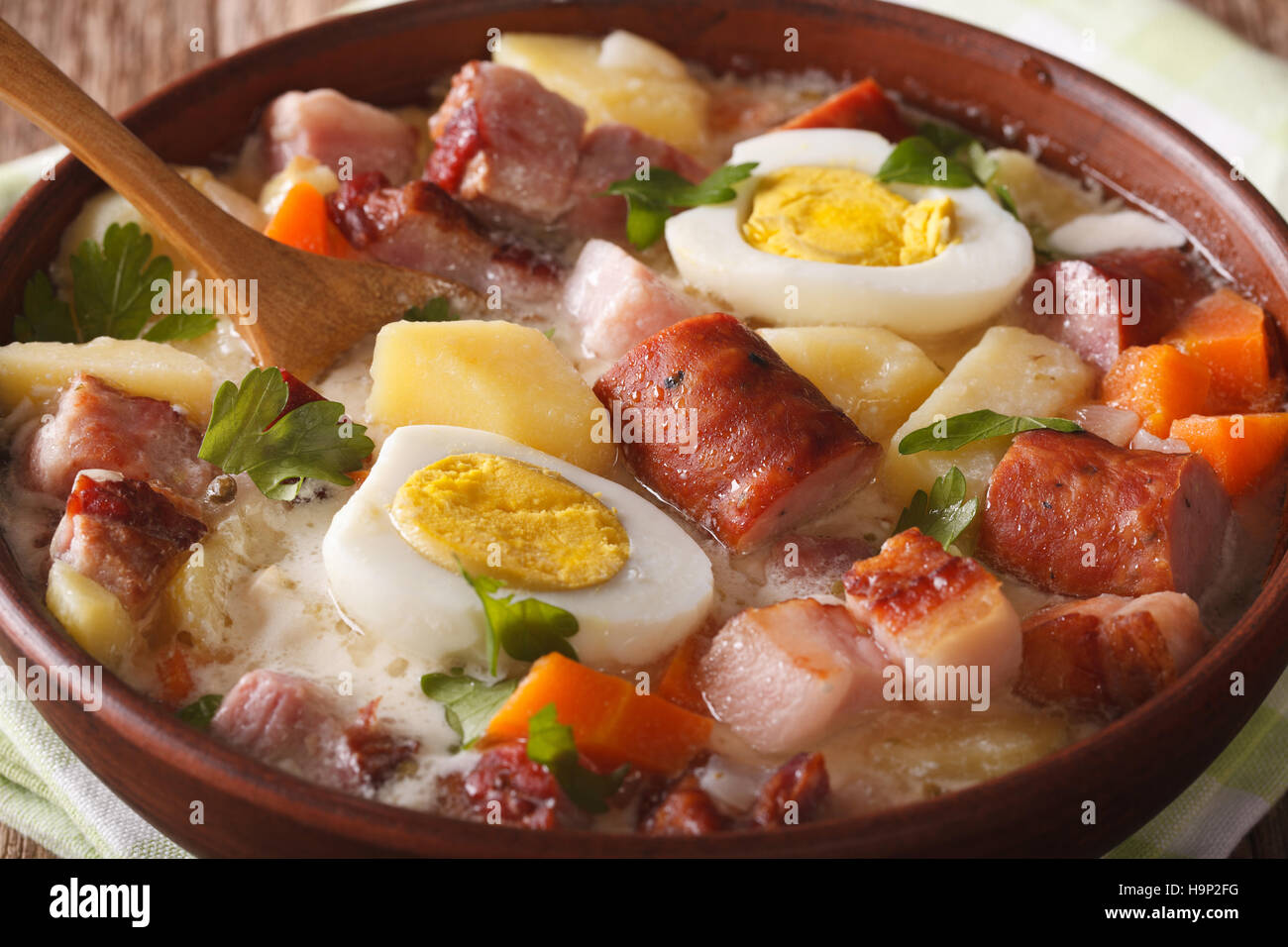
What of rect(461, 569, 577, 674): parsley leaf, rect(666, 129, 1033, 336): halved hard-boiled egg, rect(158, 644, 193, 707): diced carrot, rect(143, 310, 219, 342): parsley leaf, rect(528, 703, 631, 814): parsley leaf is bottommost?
rect(528, 703, 631, 814): parsley leaf

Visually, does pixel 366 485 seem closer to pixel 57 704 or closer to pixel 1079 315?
pixel 57 704

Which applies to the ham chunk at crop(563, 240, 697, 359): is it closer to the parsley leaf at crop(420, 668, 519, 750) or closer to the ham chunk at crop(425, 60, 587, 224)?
the ham chunk at crop(425, 60, 587, 224)

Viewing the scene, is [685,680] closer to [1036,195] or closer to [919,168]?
[919,168]

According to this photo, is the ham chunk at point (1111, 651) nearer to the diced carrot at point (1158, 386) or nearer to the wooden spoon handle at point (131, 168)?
the diced carrot at point (1158, 386)

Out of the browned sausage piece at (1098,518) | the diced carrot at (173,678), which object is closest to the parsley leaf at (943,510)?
the browned sausage piece at (1098,518)

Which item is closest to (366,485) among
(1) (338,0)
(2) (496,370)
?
(2) (496,370)

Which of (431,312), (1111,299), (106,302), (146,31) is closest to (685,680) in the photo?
(431,312)

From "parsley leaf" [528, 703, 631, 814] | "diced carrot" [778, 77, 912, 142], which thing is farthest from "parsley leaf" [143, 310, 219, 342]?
"diced carrot" [778, 77, 912, 142]

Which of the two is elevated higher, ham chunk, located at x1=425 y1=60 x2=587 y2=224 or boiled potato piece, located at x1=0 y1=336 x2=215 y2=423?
ham chunk, located at x1=425 y1=60 x2=587 y2=224
